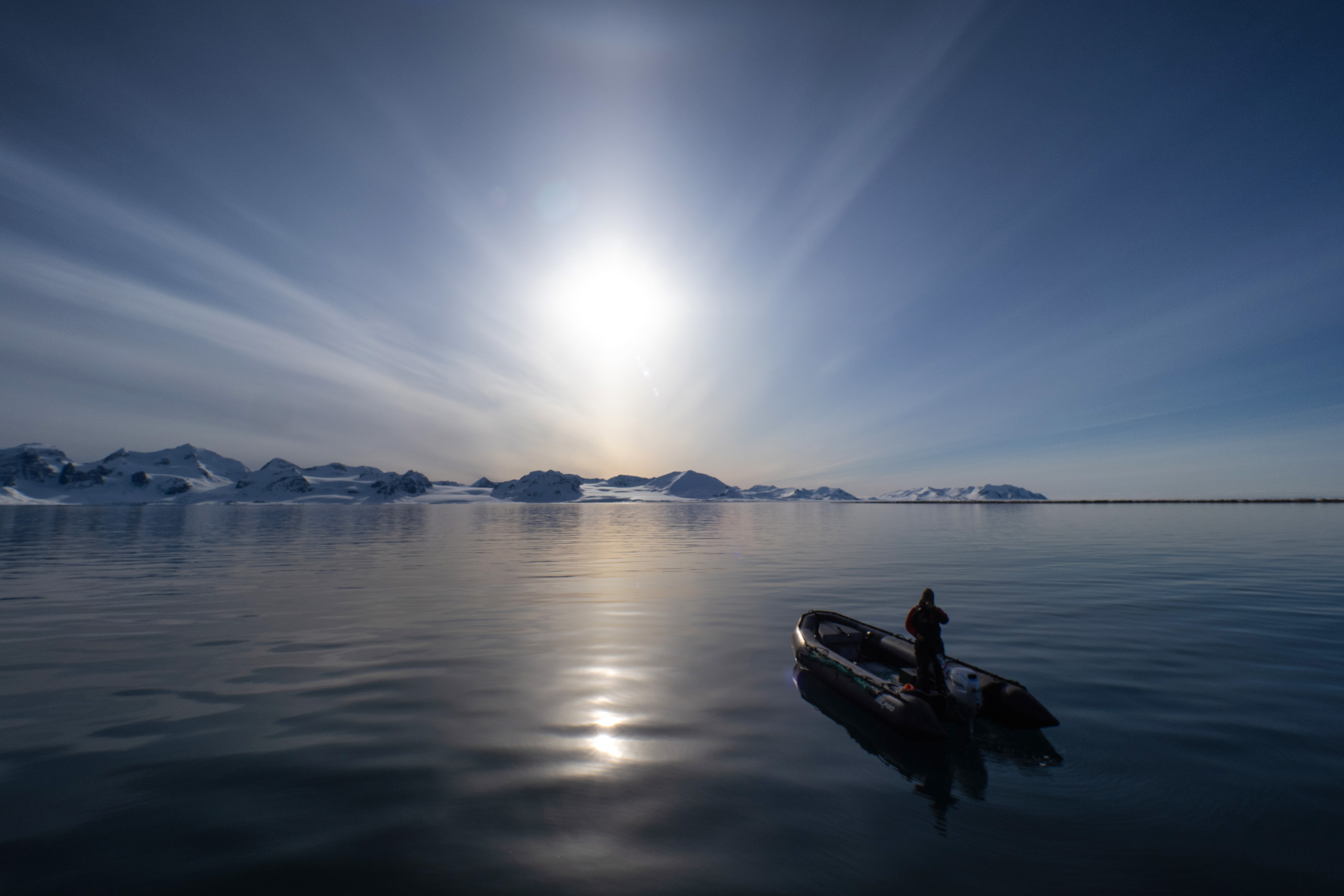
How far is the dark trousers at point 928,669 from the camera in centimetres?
1022

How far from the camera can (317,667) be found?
42.3 ft

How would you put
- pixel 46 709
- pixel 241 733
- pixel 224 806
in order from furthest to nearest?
pixel 46 709
pixel 241 733
pixel 224 806

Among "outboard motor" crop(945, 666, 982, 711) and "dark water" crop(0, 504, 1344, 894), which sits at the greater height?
"outboard motor" crop(945, 666, 982, 711)

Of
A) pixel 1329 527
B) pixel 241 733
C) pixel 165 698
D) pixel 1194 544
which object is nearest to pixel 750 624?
pixel 241 733

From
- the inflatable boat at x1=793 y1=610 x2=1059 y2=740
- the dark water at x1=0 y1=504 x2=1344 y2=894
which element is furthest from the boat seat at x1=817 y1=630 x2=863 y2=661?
Result: the dark water at x1=0 y1=504 x2=1344 y2=894

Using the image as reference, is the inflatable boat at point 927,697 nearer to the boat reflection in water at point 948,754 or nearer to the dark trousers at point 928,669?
the dark trousers at point 928,669

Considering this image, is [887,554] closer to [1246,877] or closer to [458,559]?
[458,559]

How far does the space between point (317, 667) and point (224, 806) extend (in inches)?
251

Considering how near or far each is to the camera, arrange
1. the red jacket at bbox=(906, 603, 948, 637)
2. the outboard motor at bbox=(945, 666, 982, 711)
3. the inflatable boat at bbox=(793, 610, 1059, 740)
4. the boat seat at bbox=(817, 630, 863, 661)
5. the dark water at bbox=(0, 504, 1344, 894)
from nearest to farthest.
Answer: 1. the dark water at bbox=(0, 504, 1344, 894)
2. the inflatable boat at bbox=(793, 610, 1059, 740)
3. the outboard motor at bbox=(945, 666, 982, 711)
4. the red jacket at bbox=(906, 603, 948, 637)
5. the boat seat at bbox=(817, 630, 863, 661)

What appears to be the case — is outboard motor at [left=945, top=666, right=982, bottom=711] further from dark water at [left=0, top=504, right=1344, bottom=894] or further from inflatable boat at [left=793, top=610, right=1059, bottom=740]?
dark water at [left=0, top=504, right=1344, bottom=894]

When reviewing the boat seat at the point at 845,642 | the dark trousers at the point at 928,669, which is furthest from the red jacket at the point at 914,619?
the boat seat at the point at 845,642

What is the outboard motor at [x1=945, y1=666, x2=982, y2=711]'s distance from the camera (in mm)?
9227

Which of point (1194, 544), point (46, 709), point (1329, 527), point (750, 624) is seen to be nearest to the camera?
point (46, 709)

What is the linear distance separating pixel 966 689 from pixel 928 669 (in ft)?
3.49
